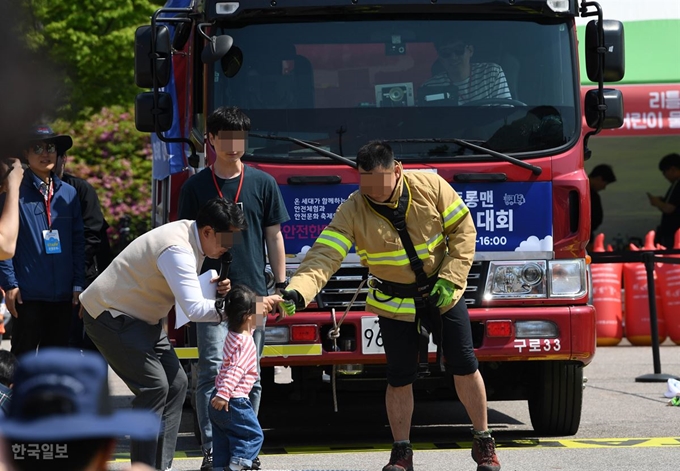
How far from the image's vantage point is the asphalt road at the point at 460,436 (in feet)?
22.7

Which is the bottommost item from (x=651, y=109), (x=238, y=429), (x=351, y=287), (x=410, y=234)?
(x=238, y=429)

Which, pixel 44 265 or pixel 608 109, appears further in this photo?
pixel 44 265

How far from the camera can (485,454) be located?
633 centimetres

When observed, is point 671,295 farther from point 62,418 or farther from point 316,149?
point 62,418

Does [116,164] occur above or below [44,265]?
above

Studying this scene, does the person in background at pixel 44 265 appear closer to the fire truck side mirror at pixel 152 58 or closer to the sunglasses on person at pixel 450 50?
the fire truck side mirror at pixel 152 58

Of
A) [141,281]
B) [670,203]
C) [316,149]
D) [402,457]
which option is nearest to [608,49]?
[316,149]

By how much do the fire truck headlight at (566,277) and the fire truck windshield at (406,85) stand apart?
0.68 meters

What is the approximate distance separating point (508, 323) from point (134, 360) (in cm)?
248

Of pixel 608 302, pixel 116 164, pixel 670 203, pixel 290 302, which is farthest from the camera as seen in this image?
pixel 116 164

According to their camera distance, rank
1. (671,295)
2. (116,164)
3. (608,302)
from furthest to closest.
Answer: (116,164) < (608,302) < (671,295)

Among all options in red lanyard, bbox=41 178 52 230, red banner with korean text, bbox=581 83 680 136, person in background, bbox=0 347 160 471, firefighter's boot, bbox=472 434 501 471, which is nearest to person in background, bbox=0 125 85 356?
red lanyard, bbox=41 178 52 230

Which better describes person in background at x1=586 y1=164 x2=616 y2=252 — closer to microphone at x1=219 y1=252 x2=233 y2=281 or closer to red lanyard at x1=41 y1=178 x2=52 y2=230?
red lanyard at x1=41 y1=178 x2=52 y2=230

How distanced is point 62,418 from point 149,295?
13.1 feet
